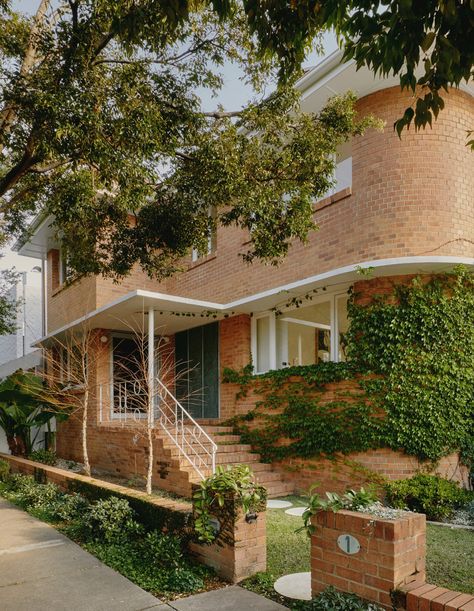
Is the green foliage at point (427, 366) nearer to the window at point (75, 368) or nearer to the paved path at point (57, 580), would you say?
the paved path at point (57, 580)

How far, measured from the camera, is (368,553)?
3.94 meters

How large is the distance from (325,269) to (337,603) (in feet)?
23.6

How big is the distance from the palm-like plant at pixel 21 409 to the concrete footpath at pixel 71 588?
7.07 metres

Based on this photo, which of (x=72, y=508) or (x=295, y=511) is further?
(x=295, y=511)

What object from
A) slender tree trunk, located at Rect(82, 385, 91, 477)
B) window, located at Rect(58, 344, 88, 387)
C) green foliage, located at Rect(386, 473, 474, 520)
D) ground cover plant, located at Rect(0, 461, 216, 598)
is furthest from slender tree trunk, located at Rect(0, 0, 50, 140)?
green foliage, located at Rect(386, 473, 474, 520)

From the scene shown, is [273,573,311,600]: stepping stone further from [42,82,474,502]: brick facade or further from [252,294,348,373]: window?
[252,294,348,373]: window

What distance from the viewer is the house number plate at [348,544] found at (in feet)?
Result: 13.2

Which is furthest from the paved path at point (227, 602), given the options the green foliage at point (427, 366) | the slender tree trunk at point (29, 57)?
the slender tree trunk at point (29, 57)

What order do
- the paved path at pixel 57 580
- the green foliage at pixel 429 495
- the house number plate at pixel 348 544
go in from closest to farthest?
the house number plate at pixel 348 544
the paved path at pixel 57 580
the green foliage at pixel 429 495

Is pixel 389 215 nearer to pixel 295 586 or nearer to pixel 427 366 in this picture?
pixel 427 366

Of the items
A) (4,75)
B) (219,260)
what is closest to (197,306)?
(219,260)

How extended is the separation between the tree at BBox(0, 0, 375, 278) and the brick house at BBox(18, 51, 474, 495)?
6.12ft

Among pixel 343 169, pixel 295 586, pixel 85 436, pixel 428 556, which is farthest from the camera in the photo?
pixel 343 169

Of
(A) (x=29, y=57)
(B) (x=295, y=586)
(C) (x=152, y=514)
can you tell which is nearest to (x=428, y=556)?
(B) (x=295, y=586)
